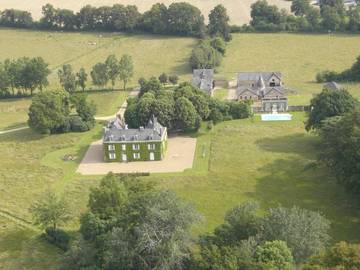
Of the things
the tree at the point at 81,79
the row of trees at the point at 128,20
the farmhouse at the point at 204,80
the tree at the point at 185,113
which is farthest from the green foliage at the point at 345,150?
the row of trees at the point at 128,20

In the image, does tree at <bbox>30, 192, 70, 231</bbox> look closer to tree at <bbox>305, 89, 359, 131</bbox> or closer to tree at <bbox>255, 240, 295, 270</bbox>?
tree at <bbox>255, 240, 295, 270</bbox>

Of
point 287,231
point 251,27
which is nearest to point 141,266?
point 287,231

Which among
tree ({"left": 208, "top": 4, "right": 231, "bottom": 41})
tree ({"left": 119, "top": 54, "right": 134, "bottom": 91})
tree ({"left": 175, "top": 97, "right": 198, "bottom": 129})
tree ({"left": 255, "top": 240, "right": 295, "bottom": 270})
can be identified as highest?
tree ({"left": 208, "top": 4, "right": 231, "bottom": 41})

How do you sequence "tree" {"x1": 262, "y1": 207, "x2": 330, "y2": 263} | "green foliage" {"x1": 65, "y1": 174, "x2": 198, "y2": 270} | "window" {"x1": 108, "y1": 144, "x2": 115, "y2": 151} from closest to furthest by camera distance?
"tree" {"x1": 262, "y1": 207, "x2": 330, "y2": 263}
"green foliage" {"x1": 65, "y1": 174, "x2": 198, "y2": 270}
"window" {"x1": 108, "y1": 144, "x2": 115, "y2": 151}

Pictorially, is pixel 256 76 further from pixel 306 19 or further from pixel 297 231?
pixel 297 231

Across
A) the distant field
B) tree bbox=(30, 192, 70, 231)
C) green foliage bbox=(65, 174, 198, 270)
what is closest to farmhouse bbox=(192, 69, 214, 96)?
the distant field
